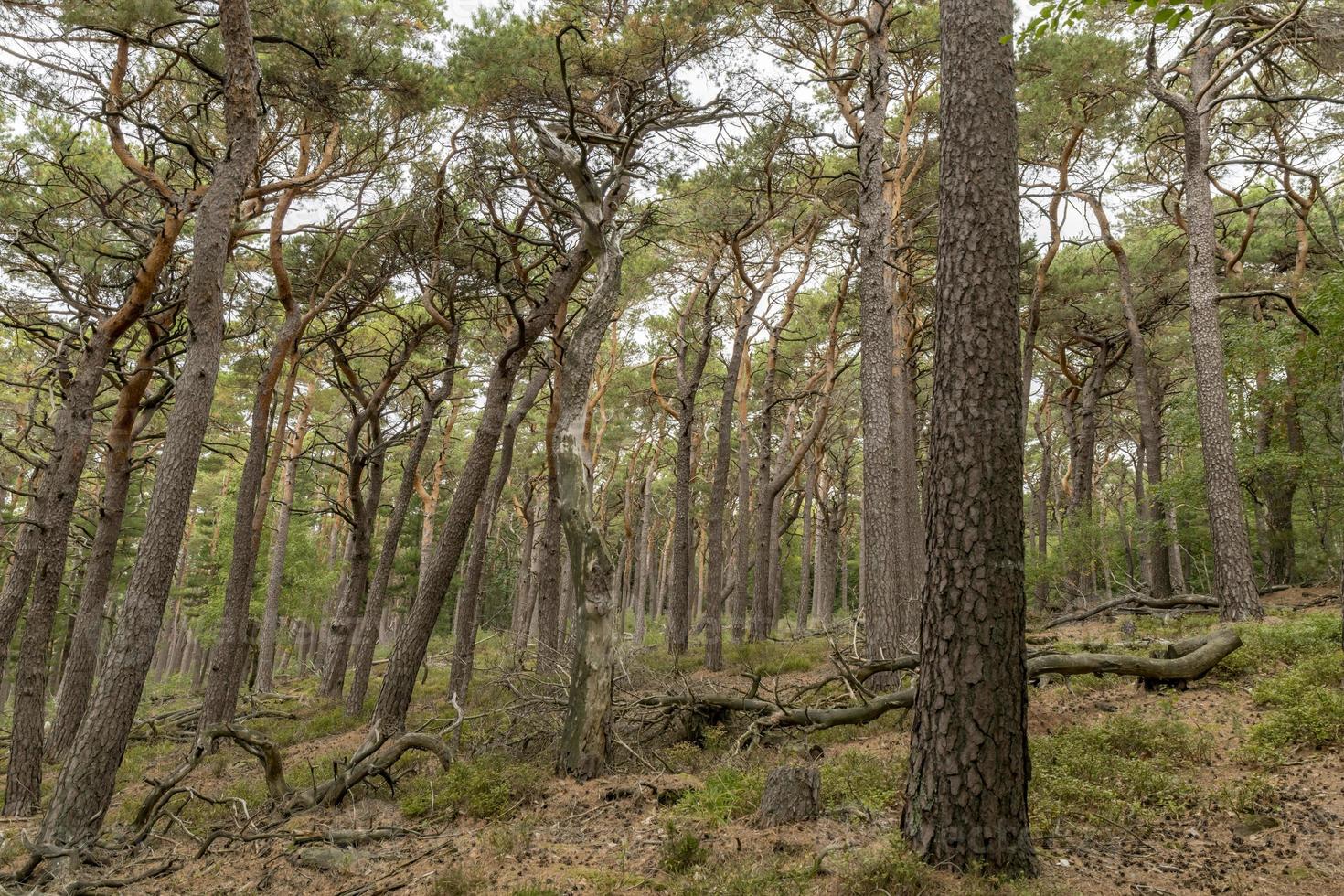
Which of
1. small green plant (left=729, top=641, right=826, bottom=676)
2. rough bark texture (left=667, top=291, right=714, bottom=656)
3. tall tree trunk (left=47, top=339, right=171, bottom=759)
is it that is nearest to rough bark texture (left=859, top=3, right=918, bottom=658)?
small green plant (left=729, top=641, right=826, bottom=676)

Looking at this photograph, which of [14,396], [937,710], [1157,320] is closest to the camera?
[937,710]

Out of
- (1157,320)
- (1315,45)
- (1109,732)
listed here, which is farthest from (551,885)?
(1157,320)

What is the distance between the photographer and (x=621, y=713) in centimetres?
762

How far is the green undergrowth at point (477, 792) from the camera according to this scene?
19.1 feet

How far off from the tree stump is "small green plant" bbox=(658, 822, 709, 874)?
631 millimetres

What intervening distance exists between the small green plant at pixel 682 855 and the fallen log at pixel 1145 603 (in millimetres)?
10014

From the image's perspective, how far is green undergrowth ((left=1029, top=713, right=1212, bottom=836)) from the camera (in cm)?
451

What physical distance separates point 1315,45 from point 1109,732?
Result: 11964 mm

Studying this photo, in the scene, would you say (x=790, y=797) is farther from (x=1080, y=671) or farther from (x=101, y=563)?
(x=101, y=563)

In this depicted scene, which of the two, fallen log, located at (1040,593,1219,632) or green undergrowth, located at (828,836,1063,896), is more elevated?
fallen log, located at (1040,593,1219,632)

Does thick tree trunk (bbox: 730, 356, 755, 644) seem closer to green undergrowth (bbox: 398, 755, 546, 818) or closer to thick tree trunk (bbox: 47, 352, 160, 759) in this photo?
green undergrowth (bbox: 398, 755, 546, 818)

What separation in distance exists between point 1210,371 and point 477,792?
431 inches

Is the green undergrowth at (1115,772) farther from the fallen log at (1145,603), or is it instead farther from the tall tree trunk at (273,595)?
the tall tree trunk at (273,595)

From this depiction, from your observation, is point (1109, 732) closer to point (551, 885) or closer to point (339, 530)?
point (551, 885)
